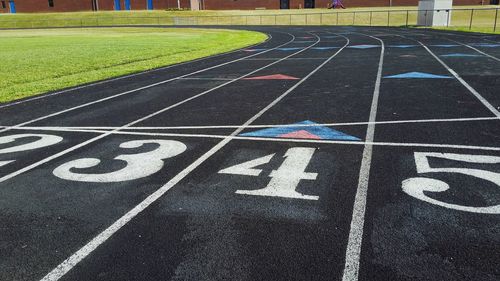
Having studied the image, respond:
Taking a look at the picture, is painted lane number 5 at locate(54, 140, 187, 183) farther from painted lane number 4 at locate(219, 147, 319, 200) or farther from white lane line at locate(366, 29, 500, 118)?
white lane line at locate(366, 29, 500, 118)

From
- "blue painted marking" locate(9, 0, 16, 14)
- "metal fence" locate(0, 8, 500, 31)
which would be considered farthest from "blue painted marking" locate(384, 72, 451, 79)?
"blue painted marking" locate(9, 0, 16, 14)

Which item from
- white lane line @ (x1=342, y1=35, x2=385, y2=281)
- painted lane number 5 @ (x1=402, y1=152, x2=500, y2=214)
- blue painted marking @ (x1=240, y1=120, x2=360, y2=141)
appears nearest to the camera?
white lane line @ (x1=342, y1=35, x2=385, y2=281)

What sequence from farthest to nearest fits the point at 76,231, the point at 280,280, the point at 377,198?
the point at 377,198
the point at 76,231
the point at 280,280

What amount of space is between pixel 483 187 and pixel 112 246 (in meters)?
4.25

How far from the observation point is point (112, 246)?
4.02 meters

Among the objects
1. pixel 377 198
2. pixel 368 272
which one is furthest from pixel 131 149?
pixel 368 272

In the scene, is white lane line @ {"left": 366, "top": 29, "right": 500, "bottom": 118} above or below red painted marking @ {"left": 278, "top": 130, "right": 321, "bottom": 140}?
above

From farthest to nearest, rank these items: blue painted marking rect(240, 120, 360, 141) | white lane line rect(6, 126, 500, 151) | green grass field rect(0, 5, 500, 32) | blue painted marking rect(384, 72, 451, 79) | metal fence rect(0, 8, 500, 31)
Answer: green grass field rect(0, 5, 500, 32)
metal fence rect(0, 8, 500, 31)
blue painted marking rect(384, 72, 451, 79)
blue painted marking rect(240, 120, 360, 141)
white lane line rect(6, 126, 500, 151)

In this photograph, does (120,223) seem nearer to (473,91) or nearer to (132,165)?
(132,165)

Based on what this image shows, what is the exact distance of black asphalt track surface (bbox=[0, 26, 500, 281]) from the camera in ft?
12.1

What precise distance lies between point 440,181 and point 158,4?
8002cm

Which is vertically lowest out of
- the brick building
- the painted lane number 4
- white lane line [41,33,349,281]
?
white lane line [41,33,349,281]

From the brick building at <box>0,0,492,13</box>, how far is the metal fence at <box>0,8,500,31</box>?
10.5m

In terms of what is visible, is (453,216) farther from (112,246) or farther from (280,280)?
(112,246)
